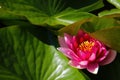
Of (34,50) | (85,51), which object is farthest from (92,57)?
(34,50)

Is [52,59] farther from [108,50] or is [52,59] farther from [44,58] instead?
[108,50]

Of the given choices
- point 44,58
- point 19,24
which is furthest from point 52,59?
point 19,24

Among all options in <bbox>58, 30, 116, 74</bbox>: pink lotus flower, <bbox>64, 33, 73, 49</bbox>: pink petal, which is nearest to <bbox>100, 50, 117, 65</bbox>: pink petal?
<bbox>58, 30, 116, 74</bbox>: pink lotus flower

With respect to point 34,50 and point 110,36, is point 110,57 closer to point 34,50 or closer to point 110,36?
point 110,36

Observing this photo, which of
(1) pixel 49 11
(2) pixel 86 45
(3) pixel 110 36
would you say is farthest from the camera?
(1) pixel 49 11

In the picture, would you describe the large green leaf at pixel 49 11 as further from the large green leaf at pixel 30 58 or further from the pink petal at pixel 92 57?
the pink petal at pixel 92 57

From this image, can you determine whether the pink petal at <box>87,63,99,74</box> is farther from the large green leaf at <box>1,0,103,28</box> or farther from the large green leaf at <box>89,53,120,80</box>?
the large green leaf at <box>1,0,103,28</box>
